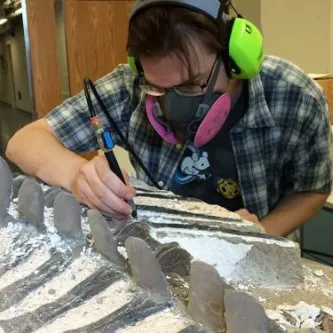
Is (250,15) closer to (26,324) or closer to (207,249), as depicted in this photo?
(207,249)

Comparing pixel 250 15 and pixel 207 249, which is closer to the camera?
pixel 207 249

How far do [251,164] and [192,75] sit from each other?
0.31m

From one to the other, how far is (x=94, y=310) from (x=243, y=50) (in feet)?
2.07

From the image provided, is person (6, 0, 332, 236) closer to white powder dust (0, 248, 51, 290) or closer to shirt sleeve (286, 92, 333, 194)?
shirt sleeve (286, 92, 333, 194)

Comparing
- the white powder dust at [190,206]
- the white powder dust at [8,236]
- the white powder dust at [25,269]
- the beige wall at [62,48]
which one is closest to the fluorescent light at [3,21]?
the beige wall at [62,48]

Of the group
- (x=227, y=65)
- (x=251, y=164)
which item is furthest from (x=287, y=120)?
(x=227, y=65)

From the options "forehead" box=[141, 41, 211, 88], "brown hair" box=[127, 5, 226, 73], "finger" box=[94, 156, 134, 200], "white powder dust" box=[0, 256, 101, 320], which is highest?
"brown hair" box=[127, 5, 226, 73]

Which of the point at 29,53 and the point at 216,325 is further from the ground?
the point at 29,53

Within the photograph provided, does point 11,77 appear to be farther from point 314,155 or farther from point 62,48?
point 314,155

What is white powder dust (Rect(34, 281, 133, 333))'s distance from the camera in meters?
0.58

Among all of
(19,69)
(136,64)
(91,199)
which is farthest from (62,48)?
(91,199)

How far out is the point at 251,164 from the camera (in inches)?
50.0

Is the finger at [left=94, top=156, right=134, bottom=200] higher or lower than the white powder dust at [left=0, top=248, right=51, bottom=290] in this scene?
higher

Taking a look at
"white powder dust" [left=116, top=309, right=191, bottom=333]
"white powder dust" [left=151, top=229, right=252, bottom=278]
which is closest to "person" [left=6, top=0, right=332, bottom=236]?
"white powder dust" [left=151, top=229, right=252, bottom=278]
